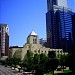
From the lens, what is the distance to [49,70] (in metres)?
53.4

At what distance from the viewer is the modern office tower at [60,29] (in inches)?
5789

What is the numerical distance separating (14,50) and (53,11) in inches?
1901

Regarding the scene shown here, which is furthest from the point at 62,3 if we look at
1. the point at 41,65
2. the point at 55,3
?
the point at 41,65

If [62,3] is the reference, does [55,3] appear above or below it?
below

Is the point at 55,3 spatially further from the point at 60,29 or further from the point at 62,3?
the point at 60,29

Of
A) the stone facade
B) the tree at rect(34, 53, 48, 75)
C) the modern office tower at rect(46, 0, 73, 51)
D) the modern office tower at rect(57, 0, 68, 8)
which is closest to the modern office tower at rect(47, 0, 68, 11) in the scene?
the modern office tower at rect(57, 0, 68, 8)

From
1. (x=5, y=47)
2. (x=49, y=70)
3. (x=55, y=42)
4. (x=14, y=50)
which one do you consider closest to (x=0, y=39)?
(x=5, y=47)

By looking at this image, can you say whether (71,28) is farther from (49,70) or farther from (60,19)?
(49,70)

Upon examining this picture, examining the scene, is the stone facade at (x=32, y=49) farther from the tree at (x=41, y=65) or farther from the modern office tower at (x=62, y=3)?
the modern office tower at (x=62, y=3)

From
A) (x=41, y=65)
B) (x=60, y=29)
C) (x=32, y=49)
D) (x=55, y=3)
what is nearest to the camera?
(x=41, y=65)

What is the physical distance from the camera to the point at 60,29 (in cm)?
14988

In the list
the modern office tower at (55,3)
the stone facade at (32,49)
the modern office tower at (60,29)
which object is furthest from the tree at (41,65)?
the modern office tower at (55,3)

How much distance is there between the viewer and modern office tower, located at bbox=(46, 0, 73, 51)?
147038 mm

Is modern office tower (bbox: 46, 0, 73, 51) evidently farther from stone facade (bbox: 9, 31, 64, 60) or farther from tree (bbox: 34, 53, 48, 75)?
tree (bbox: 34, 53, 48, 75)
